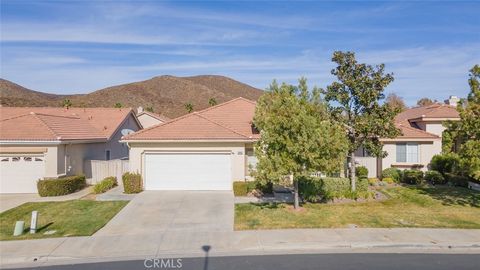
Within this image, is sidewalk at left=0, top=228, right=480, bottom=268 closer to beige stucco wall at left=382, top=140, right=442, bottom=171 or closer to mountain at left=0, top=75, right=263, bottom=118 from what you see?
beige stucco wall at left=382, top=140, right=442, bottom=171

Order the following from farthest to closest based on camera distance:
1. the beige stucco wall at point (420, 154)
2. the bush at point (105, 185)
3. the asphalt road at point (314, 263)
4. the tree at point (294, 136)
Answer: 1. the beige stucco wall at point (420, 154)
2. the bush at point (105, 185)
3. the tree at point (294, 136)
4. the asphalt road at point (314, 263)

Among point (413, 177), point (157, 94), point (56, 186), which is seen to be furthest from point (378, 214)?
point (157, 94)

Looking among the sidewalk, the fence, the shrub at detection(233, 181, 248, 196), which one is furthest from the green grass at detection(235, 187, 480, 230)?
the fence

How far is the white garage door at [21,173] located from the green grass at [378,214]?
11.0 m

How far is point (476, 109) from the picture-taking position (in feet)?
51.6

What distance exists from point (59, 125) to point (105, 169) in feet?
11.8

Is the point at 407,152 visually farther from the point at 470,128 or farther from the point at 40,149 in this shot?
the point at 40,149

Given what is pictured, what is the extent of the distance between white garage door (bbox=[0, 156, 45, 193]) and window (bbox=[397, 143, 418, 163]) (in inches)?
796

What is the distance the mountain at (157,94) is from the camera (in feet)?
275

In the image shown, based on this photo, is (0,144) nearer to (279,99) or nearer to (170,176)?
(170,176)

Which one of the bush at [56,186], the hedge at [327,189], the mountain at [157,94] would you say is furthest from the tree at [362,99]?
the mountain at [157,94]

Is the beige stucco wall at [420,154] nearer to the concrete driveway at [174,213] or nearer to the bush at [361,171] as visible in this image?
the bush at [361,171]

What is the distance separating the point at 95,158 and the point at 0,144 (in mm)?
5915

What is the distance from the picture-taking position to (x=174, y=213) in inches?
622
